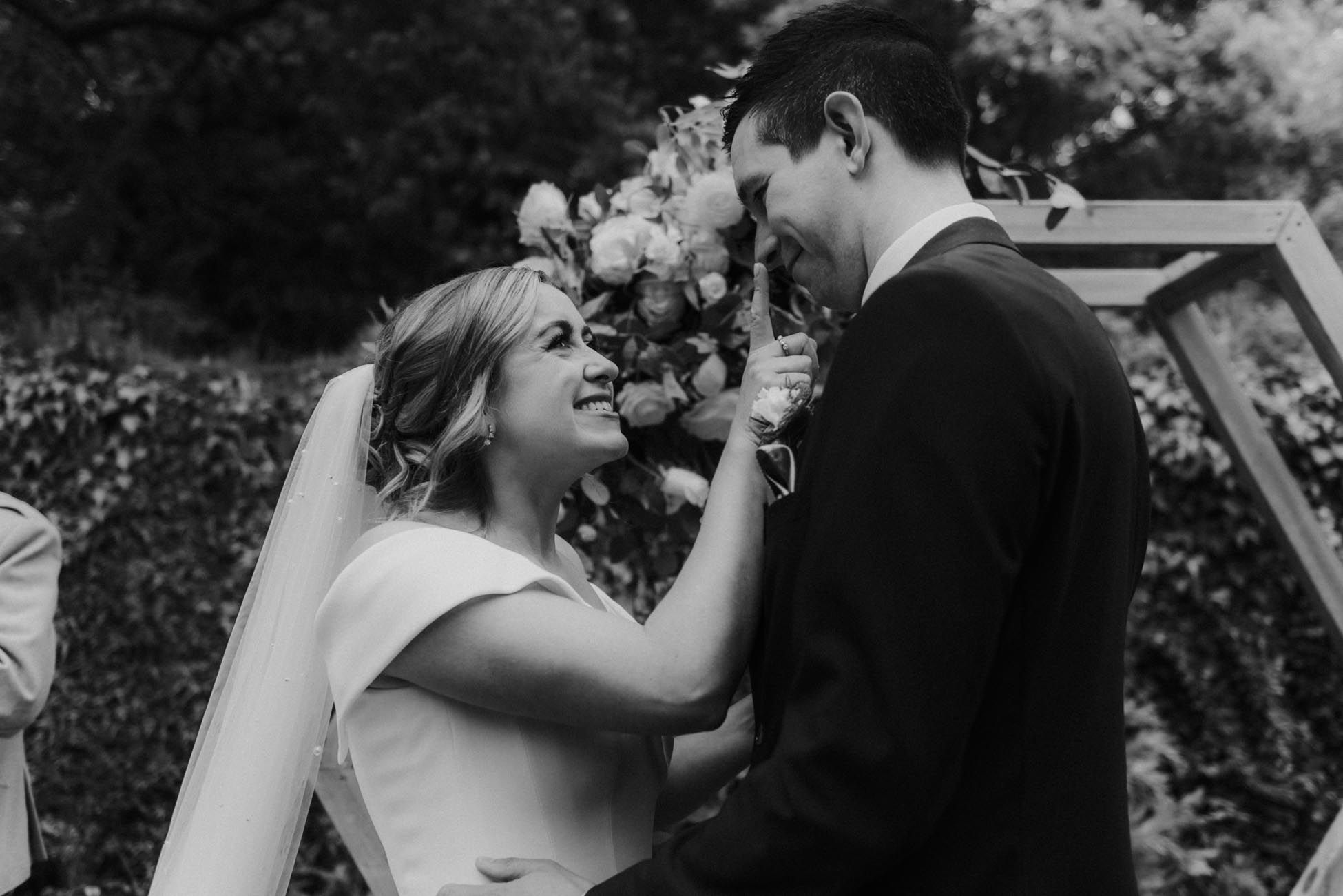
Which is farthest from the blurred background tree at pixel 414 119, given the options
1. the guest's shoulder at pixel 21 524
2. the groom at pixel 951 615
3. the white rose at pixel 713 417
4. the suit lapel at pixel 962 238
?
the groom at pixel 951 615

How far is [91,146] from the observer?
10859mm

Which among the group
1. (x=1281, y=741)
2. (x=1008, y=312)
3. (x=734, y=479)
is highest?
(x=1008, y=312)

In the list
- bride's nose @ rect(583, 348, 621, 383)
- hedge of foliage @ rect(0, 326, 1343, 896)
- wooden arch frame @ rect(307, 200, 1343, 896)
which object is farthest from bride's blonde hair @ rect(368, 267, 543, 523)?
hedge of foliage @ rect(0, 326, 1343, 896)

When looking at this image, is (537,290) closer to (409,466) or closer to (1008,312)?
(409,466)

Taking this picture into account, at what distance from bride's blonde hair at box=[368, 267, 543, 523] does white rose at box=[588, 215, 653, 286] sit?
0.47 meters

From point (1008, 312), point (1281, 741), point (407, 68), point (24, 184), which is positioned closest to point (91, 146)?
point (24, 184)

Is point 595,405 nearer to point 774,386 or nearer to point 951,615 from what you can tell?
point 774,386

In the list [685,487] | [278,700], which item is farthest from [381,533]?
[685,487]

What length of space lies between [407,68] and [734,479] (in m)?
8.63

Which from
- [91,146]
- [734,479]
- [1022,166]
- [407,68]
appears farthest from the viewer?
[91,146]

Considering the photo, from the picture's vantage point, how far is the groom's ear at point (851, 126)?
6.29 ft

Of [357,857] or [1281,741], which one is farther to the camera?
[1281,741]

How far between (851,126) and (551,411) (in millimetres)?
820

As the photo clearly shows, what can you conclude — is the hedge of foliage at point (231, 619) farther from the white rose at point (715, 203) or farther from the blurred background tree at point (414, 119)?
the blurred background tree at point (414, 119)
